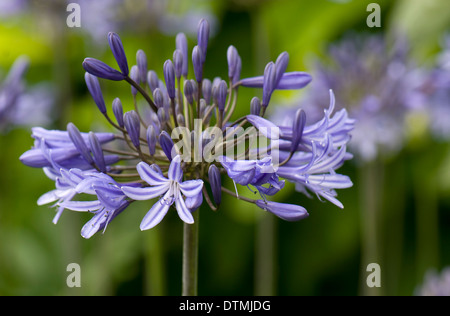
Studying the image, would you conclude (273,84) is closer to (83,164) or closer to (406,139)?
(83,164)

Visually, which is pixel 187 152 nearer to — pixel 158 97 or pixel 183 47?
pixel 158 97

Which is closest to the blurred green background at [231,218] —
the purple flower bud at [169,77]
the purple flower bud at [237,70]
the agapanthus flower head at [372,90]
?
the agapanthus flower head at [372,90]

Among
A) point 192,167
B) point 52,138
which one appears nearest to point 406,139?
point 192,167

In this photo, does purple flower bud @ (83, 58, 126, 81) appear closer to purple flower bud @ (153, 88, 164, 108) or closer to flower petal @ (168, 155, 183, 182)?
purple flower bud @ (153, 88, 164, 108)

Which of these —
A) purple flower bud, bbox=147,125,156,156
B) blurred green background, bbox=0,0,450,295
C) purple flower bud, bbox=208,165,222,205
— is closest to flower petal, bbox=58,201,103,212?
purple flower bud, bbox=147,125,156,156

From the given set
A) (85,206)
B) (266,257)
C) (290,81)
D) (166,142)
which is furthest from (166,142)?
(266,257)
